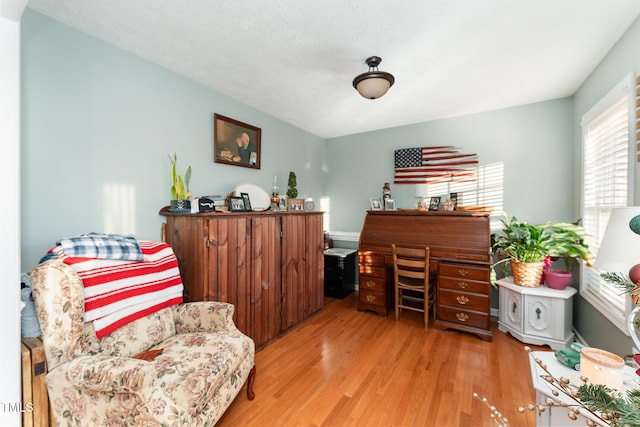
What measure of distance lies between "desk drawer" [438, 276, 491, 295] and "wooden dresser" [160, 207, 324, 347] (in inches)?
56.4

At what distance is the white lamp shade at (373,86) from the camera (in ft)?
6.56

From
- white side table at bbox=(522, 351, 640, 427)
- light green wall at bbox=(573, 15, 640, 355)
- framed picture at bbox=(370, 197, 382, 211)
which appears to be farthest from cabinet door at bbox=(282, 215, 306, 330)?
light green wall at bbox=(573, 15, 640, 355)

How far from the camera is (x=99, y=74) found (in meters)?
1.86

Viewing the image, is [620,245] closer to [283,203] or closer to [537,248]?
[537,248]

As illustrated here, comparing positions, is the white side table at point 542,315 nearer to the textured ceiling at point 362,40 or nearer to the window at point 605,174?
the window at point 605,174

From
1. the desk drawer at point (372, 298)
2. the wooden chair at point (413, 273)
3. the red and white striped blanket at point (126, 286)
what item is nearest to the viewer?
the red and white striped blanket at point (126, 286)

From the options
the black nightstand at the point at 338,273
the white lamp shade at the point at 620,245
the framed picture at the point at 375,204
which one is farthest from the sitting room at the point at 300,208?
the black nightstand at the point at 338,273

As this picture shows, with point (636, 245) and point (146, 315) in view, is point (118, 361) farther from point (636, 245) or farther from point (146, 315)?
point (636, 245)

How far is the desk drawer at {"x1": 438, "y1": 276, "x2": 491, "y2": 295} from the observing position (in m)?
2.64

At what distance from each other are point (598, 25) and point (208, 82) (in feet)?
9.70

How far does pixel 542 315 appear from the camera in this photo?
8.23ft

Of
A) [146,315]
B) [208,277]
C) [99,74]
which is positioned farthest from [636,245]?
[99,74]

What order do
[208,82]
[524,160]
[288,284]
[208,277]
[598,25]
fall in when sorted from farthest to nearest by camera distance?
[524,160], [288,284], [208,82], [208,277], [598,25]

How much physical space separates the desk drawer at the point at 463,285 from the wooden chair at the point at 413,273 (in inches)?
6.7
